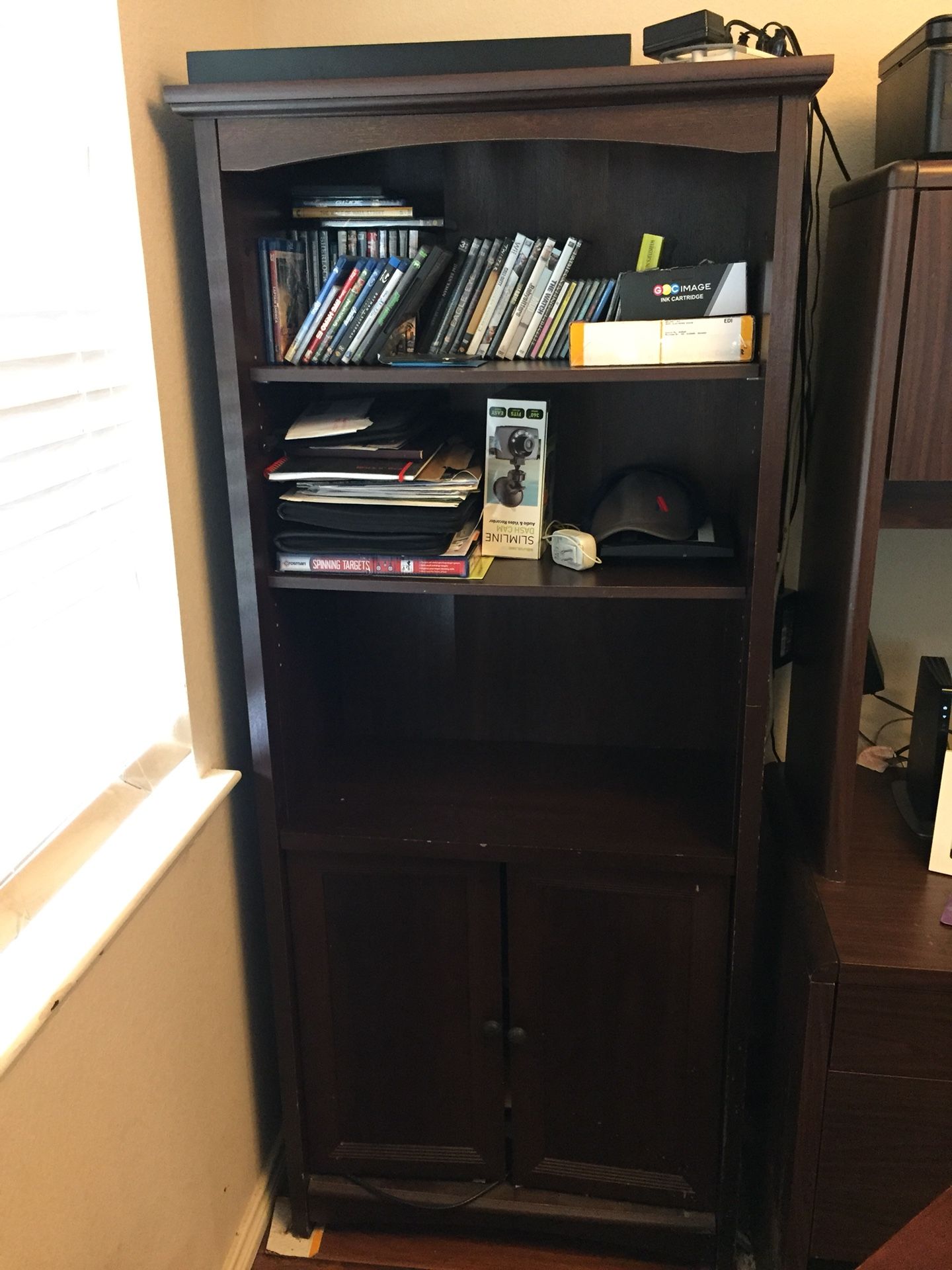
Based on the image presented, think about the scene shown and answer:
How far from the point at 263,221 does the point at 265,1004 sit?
124 centimetres

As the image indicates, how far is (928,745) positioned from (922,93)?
0.83 metres

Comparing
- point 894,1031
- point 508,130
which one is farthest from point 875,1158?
point 508,130

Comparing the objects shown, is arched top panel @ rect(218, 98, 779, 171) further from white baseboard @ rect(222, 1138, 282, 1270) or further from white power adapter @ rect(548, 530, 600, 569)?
white baseboard @ rect(222, 1138, 282, 1270)

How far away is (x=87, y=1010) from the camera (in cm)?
111

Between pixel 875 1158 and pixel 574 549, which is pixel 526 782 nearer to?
pixel 574 549

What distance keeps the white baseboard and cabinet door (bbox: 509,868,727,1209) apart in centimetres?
43

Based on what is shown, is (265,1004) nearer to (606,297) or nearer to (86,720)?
(86,720)

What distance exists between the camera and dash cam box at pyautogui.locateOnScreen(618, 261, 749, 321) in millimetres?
1237

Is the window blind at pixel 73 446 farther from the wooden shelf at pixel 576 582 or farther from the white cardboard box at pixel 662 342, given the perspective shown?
the white cardboard box at pixel 662 342

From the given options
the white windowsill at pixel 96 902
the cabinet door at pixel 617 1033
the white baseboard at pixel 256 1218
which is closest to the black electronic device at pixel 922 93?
the cabinet door at pixel 617 1033

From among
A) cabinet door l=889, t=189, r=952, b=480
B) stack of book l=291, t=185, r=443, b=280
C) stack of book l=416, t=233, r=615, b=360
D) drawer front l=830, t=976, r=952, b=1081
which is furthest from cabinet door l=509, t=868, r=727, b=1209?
stack of book l=291, t=185, r=443, b=280

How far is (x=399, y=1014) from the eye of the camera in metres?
1.56

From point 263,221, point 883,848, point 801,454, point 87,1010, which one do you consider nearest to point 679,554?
point 801,454

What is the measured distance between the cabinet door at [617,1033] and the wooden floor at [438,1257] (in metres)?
0.12
